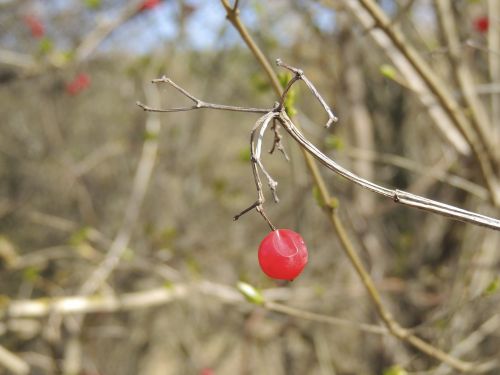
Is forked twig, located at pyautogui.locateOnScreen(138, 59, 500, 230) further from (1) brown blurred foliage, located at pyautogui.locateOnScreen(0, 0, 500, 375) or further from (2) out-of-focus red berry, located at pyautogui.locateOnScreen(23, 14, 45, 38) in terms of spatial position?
(2) out-of-focus red berry, located at pyautogui.locateOnScreen(23, 14, 45, 38)

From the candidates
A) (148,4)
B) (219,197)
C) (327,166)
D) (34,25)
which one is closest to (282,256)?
(327,166)

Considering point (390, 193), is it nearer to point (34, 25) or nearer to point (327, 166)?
point (327, 166)

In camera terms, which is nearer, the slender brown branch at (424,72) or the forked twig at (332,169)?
the forked twig at (332,169)

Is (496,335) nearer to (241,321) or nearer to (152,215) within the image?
(241,321)

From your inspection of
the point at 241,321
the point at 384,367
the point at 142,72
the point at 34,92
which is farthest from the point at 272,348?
the point at 34,92

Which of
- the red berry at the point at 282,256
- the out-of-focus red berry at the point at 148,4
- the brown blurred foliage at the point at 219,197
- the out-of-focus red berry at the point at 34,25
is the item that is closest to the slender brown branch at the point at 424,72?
the brown blurred foliage at the point at 219,197

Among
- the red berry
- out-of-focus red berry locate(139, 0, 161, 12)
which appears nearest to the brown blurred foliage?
A: out-of-focus red berry locate(139, 0, 161, 12)

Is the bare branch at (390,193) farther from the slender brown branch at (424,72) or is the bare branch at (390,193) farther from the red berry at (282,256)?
the slender brown branch at (424,72)

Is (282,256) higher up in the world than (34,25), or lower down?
lower down

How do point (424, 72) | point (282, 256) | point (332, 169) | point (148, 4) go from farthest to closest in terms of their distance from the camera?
point (148, 4), point (424, 72), point (282, 256), point (332, 169)
